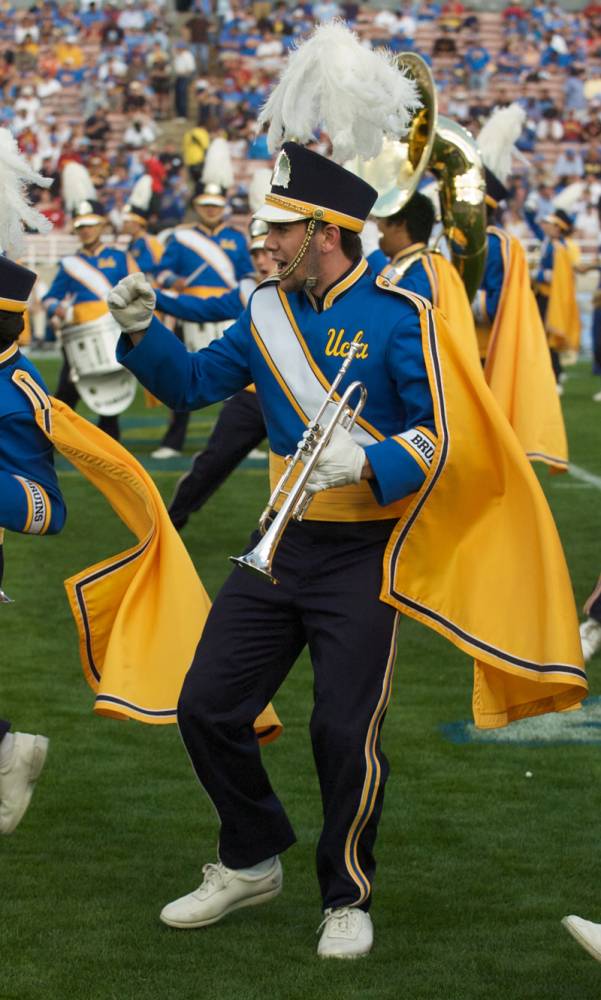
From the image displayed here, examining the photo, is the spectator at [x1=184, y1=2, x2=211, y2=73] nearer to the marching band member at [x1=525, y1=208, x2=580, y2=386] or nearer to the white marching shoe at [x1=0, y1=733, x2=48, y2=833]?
the marching band member at [x1=525, y1=208, x2=580, y2=386]

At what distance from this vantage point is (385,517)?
4137 millimetres

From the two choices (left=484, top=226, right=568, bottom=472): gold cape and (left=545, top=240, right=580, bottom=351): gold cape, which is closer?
(left=484, top=226, right=568, bottom=472): gold cape

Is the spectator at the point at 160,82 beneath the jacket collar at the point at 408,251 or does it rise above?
beneath

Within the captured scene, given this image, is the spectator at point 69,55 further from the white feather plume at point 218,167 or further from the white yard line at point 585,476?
the white yard line at point 585,476

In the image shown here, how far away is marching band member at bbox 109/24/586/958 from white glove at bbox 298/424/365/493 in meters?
0.19

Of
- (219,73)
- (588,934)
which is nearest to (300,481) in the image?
(588,934)

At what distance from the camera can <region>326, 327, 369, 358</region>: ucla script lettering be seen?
13.3 feet

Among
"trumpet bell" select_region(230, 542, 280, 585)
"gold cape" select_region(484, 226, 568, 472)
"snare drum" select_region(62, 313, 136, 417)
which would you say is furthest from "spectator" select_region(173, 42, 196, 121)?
"trumpet bell" select_region(230, 542, 280, 585)

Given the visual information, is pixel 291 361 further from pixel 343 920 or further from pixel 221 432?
pixel 221 432

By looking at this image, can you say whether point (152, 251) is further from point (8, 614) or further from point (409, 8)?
point (409, 8)

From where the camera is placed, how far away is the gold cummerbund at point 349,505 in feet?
13.4

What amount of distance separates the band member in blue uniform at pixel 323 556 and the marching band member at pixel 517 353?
3.99 meters

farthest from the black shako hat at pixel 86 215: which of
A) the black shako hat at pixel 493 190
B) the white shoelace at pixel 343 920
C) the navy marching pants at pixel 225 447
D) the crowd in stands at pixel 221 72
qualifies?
the crowd in stands at pixel 221 72

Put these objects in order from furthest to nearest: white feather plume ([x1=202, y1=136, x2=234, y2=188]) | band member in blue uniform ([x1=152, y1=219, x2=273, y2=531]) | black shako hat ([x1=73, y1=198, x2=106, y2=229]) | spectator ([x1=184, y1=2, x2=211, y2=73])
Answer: spectator ([x1=184, y1=2, x2=211, y2=73]) < white feather plume ([x1=202, y1=136, x2=234, y2=188]) < black shako hat ([x1=73, y1=198, x2=106, y2=229]) < band member in blue uniform ([x1=152, y1=219, x2=273, y2=531])
